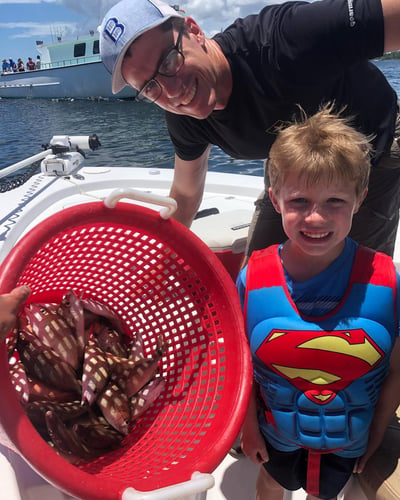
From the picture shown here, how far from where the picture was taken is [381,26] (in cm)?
133

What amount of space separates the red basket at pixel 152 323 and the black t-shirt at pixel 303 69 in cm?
51

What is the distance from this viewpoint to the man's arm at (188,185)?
6.49 feet

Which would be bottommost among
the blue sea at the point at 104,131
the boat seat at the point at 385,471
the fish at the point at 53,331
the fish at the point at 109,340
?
the blue sea at the point at 104,131

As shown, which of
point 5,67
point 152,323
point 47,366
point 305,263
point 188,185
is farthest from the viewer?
point 5,67

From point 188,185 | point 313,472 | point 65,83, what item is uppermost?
point 188,185

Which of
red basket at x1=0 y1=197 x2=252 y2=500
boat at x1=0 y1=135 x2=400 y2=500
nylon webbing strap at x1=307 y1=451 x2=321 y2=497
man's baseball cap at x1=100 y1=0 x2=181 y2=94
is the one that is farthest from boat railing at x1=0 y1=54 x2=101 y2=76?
nylon webbing strap at x1=307 y1=451 x2=321 y2=497

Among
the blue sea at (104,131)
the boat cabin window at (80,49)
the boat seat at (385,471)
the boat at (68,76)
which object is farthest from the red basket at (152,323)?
the boat cabin window at (80,49)

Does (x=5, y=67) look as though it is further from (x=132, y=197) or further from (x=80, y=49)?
(x=132, y=197)

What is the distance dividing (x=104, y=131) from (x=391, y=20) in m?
18.9

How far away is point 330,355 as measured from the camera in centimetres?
118

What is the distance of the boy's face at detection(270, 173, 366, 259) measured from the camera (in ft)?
3.82

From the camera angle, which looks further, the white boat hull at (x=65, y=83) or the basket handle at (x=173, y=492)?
the white boat hull at (x=65, y=83)

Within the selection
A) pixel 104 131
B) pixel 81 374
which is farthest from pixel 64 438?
pixel 104 131

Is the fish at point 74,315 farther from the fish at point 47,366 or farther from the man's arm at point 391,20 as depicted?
the man's arm at point 391,20
